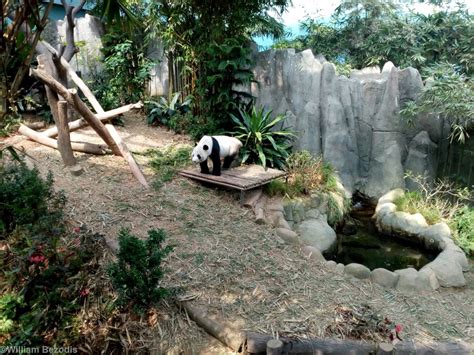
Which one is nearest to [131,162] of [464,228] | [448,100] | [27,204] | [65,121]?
[65,121]

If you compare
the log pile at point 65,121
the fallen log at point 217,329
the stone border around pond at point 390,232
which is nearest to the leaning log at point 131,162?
the log pile at point 65,121

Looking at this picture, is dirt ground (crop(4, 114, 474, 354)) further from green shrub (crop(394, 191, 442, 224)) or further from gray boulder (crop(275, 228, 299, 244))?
green shrub (crop(394, 191, 442, 224))

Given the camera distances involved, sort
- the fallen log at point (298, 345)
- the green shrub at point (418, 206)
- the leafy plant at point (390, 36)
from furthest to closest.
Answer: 1. the leafy plant at point (390, 36)
2. the green shrub at point (418, 206)
3. the fallen log at point (298, 345)

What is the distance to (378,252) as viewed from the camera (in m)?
5.82

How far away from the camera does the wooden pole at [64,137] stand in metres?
5.00

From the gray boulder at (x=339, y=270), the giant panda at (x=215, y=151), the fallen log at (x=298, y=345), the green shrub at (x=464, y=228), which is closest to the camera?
the fallen log at (x=298, y=345)

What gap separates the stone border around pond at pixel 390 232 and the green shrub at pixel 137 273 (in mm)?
2011

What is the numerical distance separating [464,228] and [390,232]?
1004 mm

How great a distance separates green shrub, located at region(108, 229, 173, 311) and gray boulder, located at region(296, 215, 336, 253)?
2.78m

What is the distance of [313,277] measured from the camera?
160 inches

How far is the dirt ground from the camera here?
10.7 ft

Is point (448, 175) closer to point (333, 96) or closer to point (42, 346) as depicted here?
point (333, 96)

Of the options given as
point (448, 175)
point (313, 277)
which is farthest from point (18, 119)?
point (448, 175)

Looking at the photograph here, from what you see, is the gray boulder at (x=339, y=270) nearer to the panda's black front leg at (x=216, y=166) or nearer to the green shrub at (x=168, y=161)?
the panda's black front leg at (x=216, y=166)
